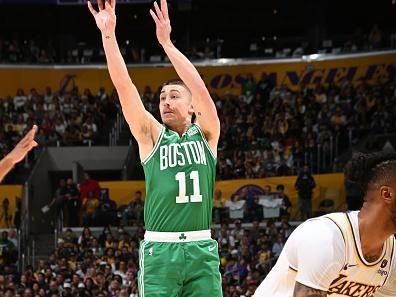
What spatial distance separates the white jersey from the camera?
390 cm

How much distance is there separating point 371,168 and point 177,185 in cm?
198

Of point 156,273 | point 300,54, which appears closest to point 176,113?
point 156,273

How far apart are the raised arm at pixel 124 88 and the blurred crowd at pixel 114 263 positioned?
9104 millimetres

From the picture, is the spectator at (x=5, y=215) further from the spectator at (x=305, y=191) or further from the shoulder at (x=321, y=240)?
the shoulder at (x=321, y=240)

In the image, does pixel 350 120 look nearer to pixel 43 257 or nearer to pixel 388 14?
pixel 388 14

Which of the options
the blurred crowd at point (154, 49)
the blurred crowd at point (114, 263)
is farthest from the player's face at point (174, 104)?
the blurred crowd at point (154, 49)

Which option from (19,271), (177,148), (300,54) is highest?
(300,54)

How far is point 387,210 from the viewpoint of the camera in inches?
154

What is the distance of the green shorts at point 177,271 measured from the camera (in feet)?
18.1

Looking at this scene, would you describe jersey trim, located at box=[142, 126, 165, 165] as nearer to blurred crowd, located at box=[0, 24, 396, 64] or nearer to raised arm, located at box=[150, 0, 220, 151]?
raised arm, located at box=[150, 0, 220, 151]

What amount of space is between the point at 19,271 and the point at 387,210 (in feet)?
51.0

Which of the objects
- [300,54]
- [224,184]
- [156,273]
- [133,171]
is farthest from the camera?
[300,54]

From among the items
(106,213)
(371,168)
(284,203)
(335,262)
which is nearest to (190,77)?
(371,168)

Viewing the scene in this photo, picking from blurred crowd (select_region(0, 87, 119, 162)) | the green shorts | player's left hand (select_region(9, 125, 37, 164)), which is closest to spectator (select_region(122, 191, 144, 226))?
blurred crowd (select_region(0, 87, 119, 162))
